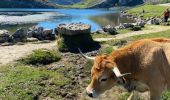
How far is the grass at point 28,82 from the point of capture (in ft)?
54.3

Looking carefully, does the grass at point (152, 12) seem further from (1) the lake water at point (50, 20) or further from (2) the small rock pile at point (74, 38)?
(2) the small rock pile at point (74, 38)

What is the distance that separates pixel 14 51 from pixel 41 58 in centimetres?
339

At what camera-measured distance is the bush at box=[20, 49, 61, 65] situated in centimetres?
2112

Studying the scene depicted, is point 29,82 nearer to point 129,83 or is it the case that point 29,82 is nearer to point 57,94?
point 57,94

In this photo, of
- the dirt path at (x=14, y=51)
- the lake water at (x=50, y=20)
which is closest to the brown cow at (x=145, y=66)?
the dirt path at (x=14, y=51)

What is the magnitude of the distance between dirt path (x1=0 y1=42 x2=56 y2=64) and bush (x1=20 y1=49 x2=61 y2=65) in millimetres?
880

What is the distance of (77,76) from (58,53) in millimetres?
4169

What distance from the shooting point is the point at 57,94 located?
17109 millimetres

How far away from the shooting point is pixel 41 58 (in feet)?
70.1

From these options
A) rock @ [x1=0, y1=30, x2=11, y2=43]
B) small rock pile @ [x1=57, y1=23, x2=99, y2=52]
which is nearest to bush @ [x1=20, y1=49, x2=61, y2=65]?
small rock pile @ [x1=57, y1=23, x2=99, y2=52]

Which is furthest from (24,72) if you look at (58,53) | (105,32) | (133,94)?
(105,32)

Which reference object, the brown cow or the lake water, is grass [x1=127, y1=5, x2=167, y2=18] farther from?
the brown cow

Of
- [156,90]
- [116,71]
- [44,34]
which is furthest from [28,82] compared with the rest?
[44,34]

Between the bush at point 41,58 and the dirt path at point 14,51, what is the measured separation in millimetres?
880
